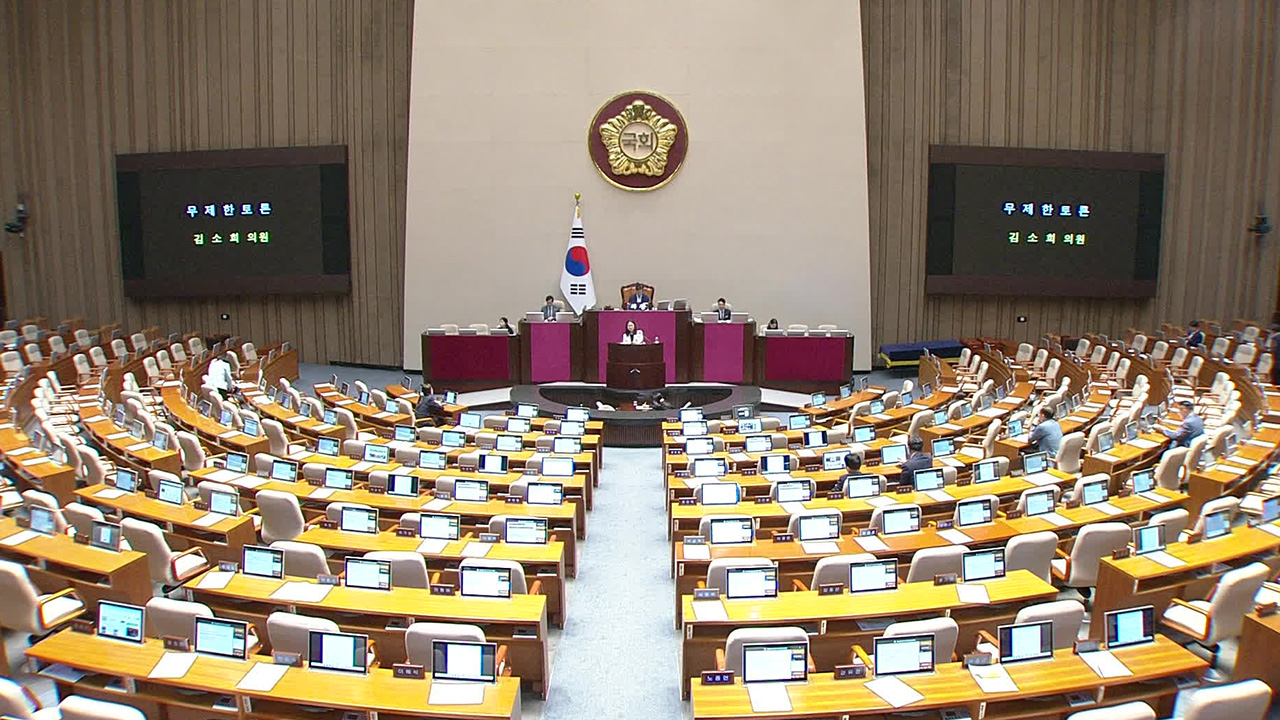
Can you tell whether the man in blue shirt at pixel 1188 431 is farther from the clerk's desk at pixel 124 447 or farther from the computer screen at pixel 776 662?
the clerk's desk at pixel 124 447

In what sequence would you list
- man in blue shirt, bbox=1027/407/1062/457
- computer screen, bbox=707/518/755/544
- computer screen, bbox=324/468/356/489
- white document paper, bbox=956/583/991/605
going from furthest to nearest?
man in blue shirt, bbox=1027/407/1062/457 < computer screen, bbox=324/468/356/489 < computer screen, bbox=707/518/755/544 < white document paper, bbox=956/583/991/605

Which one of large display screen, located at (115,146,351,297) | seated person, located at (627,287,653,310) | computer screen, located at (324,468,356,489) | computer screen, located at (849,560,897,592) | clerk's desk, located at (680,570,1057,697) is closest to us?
clerk's desk, located at (680,570,1057,697)

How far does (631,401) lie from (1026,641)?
11.8m

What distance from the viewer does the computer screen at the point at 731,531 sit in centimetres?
796

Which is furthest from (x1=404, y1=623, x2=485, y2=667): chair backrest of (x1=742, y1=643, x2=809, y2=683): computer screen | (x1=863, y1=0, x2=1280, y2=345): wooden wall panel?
(x1=863, y1=0, x2=1280, y2=345): wooden wall panel

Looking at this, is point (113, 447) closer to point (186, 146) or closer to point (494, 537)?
point (494, 537)

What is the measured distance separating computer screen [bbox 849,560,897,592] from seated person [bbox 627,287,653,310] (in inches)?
518

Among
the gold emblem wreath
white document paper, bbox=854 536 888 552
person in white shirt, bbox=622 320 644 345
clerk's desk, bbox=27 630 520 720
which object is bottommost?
clerk's desk, bbox=27 630 520 720

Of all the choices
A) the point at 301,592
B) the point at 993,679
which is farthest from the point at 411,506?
the point at 993,679

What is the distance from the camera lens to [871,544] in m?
7.91

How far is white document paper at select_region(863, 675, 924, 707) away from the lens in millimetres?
5219

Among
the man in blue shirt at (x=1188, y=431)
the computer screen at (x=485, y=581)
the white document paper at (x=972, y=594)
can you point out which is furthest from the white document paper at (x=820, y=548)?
the man in blue shirt at (x=1188, y=431)

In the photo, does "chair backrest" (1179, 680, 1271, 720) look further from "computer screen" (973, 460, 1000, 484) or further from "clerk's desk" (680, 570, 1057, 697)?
"computer screen" (973, 460, 1000, 484)

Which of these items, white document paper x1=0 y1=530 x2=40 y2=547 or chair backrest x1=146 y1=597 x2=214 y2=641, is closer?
chair backrest x1=146 y1=597 x2=214 y2=641
